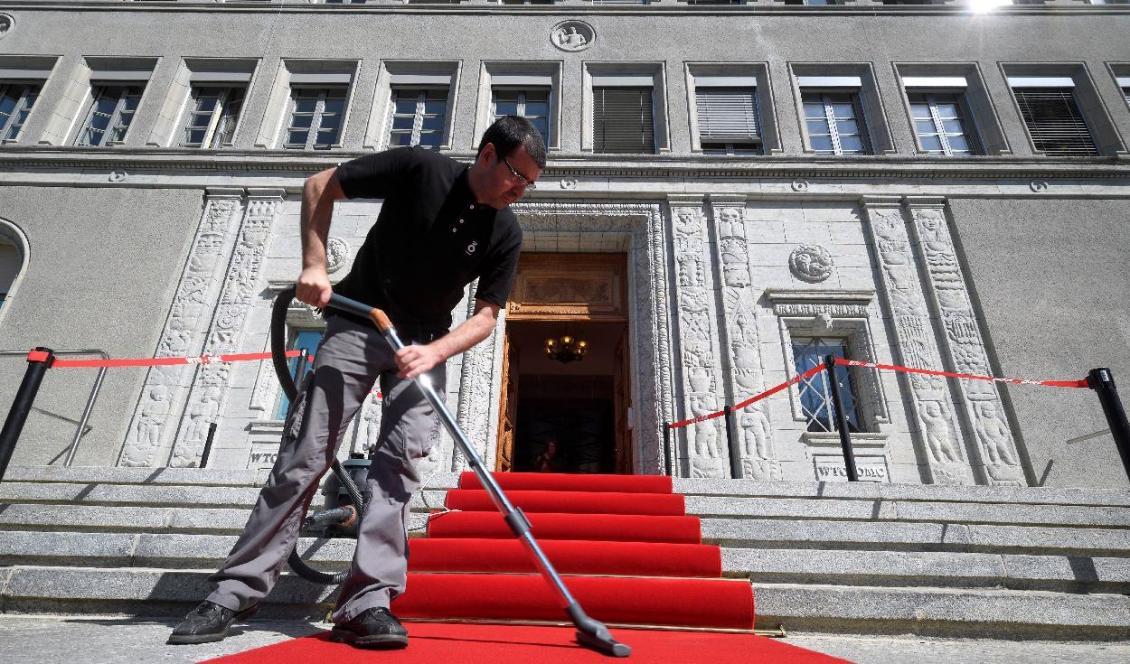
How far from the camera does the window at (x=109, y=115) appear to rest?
998 cm

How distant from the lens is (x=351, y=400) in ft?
7.43

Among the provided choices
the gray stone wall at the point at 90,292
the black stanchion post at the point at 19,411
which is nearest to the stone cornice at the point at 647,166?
the gray stone wall at the point at 90,292

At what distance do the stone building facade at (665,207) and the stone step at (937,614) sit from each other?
13.8 feet

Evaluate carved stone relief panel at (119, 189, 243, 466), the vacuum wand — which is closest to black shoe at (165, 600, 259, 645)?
the vacuum wand

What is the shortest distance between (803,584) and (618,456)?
17.9 ft

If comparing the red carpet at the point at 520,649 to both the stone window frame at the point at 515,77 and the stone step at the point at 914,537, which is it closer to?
the stone step at the point at 914,537

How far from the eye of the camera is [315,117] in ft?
33.3

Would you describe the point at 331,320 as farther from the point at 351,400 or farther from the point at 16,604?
the point at 16,604

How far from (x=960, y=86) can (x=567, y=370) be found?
33.7 feet

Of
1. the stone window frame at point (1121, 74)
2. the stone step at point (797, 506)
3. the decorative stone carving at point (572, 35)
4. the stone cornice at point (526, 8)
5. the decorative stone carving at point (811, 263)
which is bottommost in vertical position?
the stone step at point (797, 506)

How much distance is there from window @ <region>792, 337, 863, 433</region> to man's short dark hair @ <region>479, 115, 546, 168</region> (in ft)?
21.6

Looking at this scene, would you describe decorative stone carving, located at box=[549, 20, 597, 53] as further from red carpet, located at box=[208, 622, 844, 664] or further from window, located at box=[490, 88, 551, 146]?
red carpet, located at box=[208, 622, 844, 664]

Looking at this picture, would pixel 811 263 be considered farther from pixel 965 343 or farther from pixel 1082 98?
pixel 1082 98

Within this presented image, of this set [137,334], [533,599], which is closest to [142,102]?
[137,334]
